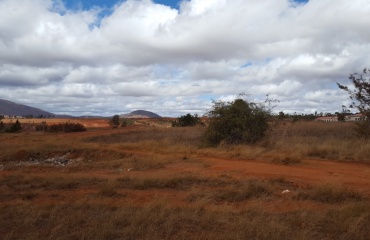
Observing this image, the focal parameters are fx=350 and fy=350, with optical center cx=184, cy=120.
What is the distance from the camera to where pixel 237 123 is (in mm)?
20547

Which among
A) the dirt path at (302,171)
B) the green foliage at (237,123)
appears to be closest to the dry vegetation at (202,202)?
the dirt path at (302,171)

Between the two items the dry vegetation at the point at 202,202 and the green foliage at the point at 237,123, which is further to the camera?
the green foliage at the point at 237,123

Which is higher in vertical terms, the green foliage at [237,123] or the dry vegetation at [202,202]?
the green foliage at [237,123]

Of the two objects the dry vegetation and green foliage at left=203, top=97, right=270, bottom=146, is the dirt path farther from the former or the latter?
green foliage at left=203, top=97, right=270, bottom=146

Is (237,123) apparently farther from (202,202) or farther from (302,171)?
(202,202)

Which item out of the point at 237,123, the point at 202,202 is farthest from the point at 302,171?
the point at 237,123

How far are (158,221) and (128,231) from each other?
753 mm

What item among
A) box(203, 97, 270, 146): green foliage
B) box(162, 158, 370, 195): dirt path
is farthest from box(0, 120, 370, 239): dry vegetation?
box(203, 97, 270, 146): green foliage

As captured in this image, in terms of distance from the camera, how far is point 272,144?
19.2 meters

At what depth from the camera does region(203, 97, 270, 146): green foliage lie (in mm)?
20562

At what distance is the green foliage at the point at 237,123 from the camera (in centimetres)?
2056

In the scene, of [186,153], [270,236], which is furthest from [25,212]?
[186,153]

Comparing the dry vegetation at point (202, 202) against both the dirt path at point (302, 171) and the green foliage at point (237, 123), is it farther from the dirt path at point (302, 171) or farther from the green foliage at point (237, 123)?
the green foliage at point (237, 123)

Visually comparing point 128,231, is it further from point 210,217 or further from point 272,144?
point 272,144
